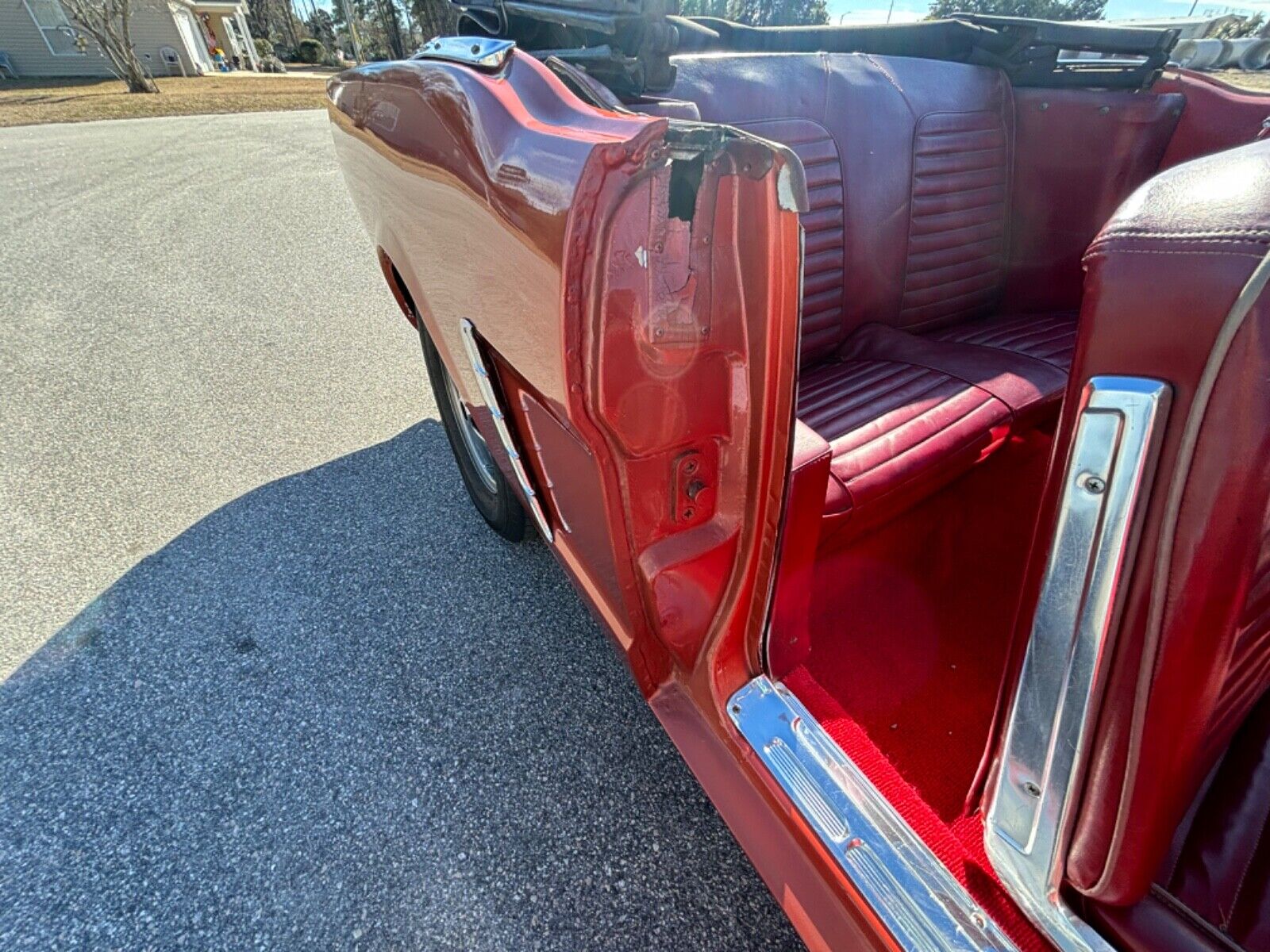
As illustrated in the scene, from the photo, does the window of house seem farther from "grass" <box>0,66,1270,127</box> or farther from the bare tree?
the bare tree

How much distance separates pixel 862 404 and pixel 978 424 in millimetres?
248

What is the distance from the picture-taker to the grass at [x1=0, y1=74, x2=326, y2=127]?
10.6 meters

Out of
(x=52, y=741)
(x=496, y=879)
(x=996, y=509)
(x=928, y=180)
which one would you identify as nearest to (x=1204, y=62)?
(x=928, y=180)

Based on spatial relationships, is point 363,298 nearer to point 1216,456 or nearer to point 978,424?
point 978,424

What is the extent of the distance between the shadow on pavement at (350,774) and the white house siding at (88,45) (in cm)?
2195

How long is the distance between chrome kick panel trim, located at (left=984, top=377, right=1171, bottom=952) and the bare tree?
19.1 meters

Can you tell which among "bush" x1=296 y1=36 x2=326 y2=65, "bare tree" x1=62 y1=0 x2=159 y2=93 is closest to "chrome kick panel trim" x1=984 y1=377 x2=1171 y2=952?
"bare tree" x1=62 y1=0 x2=159 y2=93

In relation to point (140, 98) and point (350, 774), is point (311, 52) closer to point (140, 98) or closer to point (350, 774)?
point (140, 98)

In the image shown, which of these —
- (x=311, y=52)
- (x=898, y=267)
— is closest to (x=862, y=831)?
(x=898, y=267)

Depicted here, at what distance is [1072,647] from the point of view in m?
0.66

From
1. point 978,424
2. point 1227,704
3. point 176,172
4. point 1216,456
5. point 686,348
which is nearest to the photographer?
point 1216,456

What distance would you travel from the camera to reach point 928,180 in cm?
186

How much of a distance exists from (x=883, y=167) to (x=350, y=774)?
1.96m

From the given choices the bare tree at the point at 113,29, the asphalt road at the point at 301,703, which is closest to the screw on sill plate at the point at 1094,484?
the asphalt road at the point at 301,703
